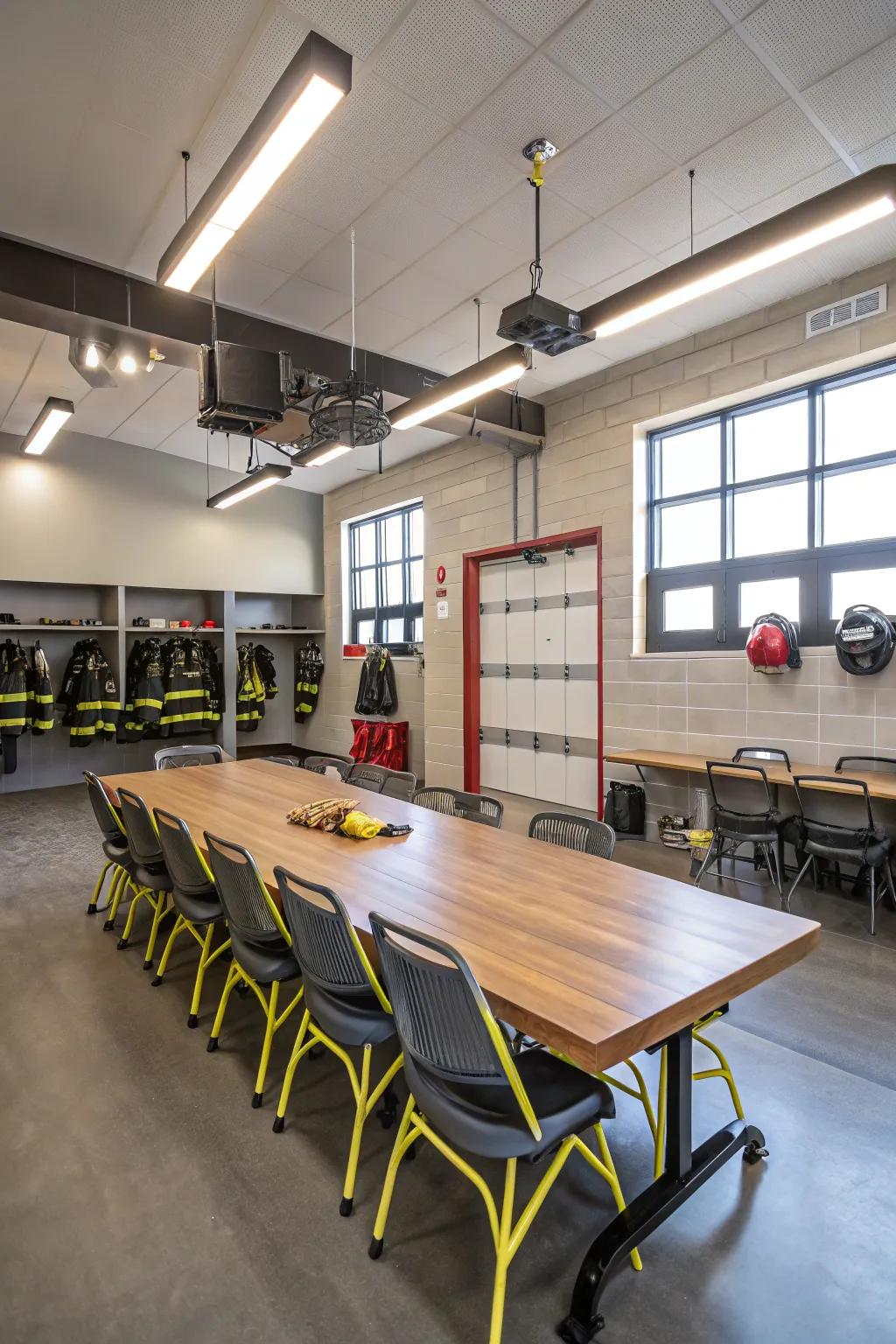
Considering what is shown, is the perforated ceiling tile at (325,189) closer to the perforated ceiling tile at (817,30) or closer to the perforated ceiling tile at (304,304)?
the perforated ceiling tile at (304,304)

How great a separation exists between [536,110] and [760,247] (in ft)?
3.86

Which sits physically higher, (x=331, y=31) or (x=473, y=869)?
(x=331, y=31)

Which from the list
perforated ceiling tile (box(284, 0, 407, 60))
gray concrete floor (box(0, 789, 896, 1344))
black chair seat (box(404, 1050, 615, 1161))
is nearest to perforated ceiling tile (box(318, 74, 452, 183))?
perforated ceiling tile (box(284, 0, 407, 60))

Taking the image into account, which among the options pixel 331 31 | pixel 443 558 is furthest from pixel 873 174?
pixel 443 558

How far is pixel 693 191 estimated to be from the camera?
3668mm

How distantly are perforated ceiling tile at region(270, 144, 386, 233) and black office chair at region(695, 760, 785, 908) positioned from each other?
3786 mm

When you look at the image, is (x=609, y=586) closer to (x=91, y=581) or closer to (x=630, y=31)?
(x=630, y=31)

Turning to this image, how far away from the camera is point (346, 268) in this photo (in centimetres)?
433

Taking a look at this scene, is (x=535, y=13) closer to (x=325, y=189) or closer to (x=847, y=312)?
(x=325, y=189)

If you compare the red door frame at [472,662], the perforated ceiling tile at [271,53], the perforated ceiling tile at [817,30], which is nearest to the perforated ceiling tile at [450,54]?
the perforated ceiling tile at [271,53]

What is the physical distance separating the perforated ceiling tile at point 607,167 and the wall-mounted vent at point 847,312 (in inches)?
65.0

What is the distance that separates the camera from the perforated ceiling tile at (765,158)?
3213 mm

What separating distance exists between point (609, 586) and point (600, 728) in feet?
3.93

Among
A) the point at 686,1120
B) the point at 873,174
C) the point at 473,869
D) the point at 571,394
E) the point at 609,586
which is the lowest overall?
the point at 686,1120
